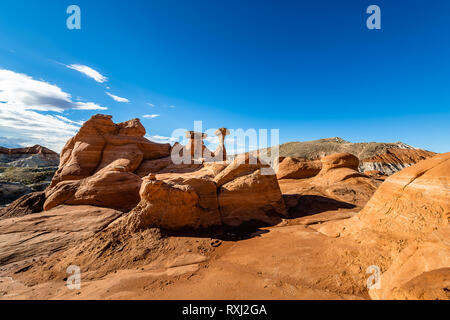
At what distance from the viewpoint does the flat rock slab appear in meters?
4.79

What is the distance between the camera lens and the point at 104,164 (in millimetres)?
11688

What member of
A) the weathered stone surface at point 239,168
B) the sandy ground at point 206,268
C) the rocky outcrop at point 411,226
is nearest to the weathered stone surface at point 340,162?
the weathered stone surface at point 239,168

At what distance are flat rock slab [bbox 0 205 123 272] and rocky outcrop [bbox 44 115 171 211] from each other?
25.7 inches

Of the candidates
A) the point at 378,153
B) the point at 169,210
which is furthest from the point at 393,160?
the point at 169,210

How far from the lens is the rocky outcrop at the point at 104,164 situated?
24.7 feet

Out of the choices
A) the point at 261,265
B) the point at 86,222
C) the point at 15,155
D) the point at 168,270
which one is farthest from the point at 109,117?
the point at 15,155

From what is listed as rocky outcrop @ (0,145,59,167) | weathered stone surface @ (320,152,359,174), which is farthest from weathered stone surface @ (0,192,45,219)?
rocky outcrop @ (0,145,59,167)

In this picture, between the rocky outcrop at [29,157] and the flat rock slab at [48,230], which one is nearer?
the flat rock slab at [48,230]

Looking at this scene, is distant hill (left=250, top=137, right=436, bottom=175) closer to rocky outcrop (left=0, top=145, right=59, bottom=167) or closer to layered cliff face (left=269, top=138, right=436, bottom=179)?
layered cliff face (left=269, top=138, right=436, bottom=179)

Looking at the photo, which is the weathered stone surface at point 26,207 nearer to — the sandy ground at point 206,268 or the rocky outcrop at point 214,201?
the sandy ground at point 206,268

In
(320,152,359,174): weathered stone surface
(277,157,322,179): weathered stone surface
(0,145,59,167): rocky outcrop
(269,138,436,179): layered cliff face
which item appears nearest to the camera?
(320,152,359,174): weathered stone surface

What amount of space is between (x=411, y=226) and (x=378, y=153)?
47415 millimetres

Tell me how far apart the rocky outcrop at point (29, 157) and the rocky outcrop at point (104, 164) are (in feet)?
119

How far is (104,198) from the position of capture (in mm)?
7430
